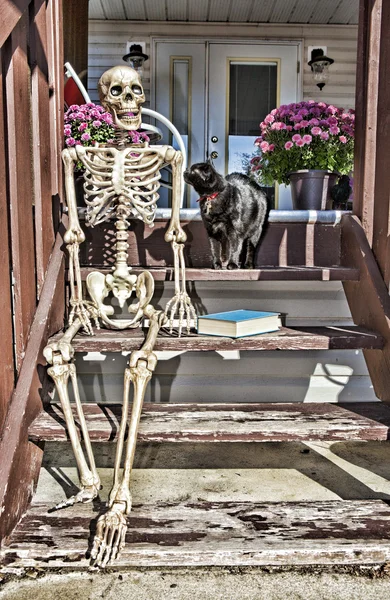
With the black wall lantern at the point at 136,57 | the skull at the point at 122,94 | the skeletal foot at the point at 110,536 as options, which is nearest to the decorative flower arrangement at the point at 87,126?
the skull at the point at 122,94

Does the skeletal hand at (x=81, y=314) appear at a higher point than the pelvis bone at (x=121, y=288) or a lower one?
lower

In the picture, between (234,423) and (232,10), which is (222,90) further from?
(234,423)

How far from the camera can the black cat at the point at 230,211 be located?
6.66 ft

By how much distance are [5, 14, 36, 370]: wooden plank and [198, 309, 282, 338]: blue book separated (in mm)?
613

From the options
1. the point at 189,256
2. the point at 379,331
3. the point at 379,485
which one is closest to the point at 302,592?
the point at 379,485

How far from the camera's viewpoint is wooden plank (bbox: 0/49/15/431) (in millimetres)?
1430

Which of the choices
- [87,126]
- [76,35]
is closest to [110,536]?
[87,126]

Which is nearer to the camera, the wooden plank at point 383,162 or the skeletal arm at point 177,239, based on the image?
the skeletal arm at point 177,239

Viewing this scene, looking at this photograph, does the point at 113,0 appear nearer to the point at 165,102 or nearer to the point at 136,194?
the point at 165,102

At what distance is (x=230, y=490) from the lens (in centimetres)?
182

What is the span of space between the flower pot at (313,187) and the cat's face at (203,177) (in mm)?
821

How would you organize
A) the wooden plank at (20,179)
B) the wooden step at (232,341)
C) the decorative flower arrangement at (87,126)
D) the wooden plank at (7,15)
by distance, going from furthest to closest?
the decorative flower arrangement at (87,126)
the wooden step at (232,341)
the wooden plank at (20,179)
the wooden plank at (7,15)

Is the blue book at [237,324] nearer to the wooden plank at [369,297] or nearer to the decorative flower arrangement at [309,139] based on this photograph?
the wooden plank at [369,297]

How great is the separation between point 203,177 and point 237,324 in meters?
0.66
